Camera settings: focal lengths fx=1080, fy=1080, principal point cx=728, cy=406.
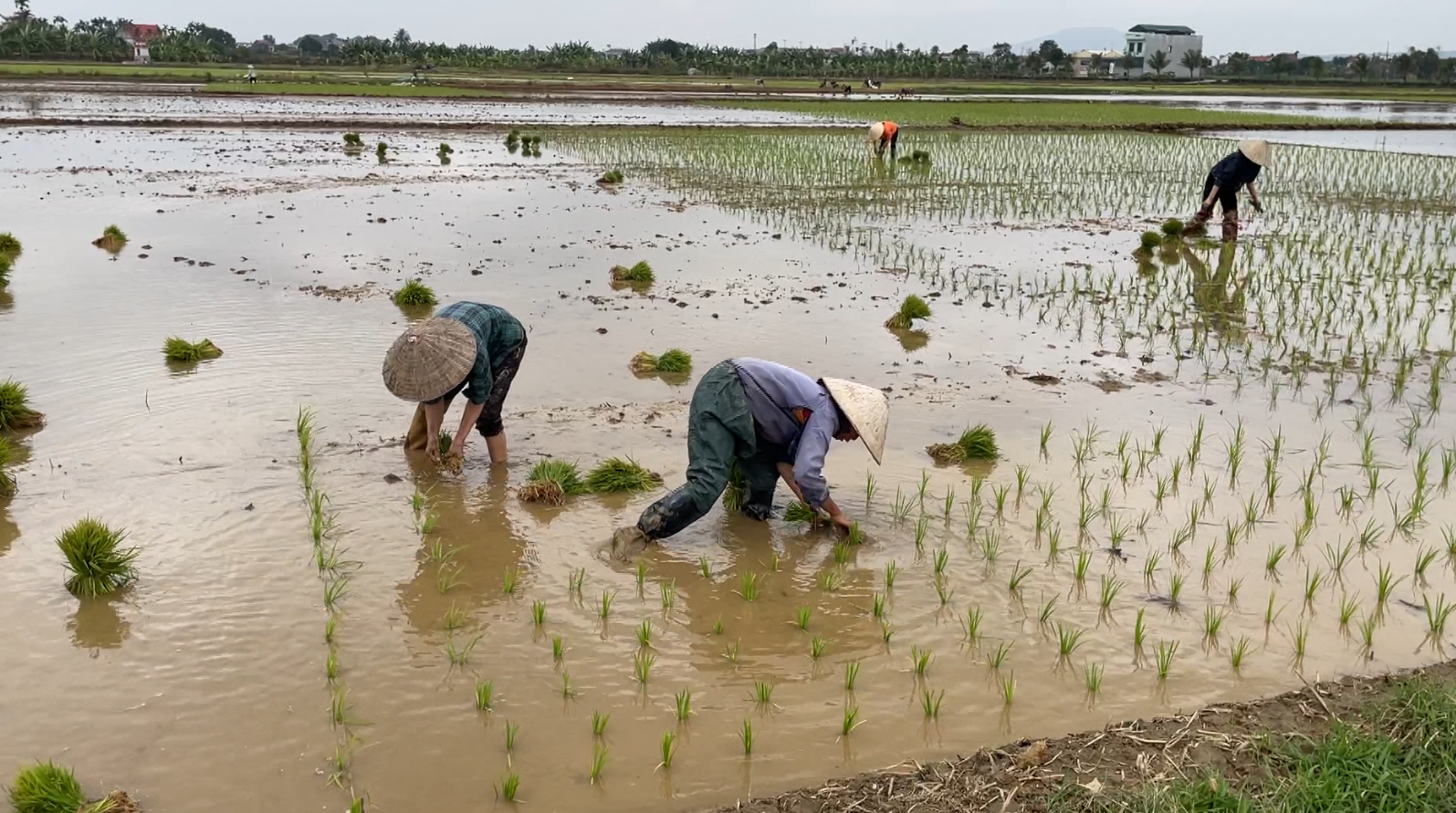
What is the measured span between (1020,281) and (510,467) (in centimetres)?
574

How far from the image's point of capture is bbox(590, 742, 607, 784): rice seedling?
3012 millimetres

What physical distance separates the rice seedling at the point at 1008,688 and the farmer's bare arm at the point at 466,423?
2630 millimetres

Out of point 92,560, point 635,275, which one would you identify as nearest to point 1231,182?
point 635,275

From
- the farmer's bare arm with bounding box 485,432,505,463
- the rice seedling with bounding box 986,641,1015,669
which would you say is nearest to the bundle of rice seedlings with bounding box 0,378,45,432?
the farmer's bare arm with bounding box 485,432,505,463

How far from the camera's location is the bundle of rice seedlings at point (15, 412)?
5.40 meters

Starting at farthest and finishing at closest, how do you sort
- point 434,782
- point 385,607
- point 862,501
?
1. point 862,501
2. point 385,607
3. point 434,782

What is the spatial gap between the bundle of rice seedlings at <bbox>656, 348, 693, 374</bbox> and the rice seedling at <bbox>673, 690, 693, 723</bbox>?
3582mm

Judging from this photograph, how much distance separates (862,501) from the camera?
495cm

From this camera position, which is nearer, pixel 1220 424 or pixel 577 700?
pixel 577 700

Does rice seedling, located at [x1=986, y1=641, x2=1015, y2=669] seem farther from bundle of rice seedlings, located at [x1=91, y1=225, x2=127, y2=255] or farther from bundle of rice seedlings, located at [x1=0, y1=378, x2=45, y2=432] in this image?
bundle of rice seedlings, located at [x1=91, y1=225, x2=127, y2=255]

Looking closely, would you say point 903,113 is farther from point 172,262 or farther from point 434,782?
point 434,782

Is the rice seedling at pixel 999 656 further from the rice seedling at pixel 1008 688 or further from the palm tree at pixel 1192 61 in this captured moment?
the palm tree at pixel 1192 61

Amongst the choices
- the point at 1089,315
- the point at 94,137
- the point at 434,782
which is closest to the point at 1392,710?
the point at 434,782

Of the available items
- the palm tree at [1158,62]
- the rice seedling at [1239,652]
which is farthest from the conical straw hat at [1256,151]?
the palm tree at [1158,62]
